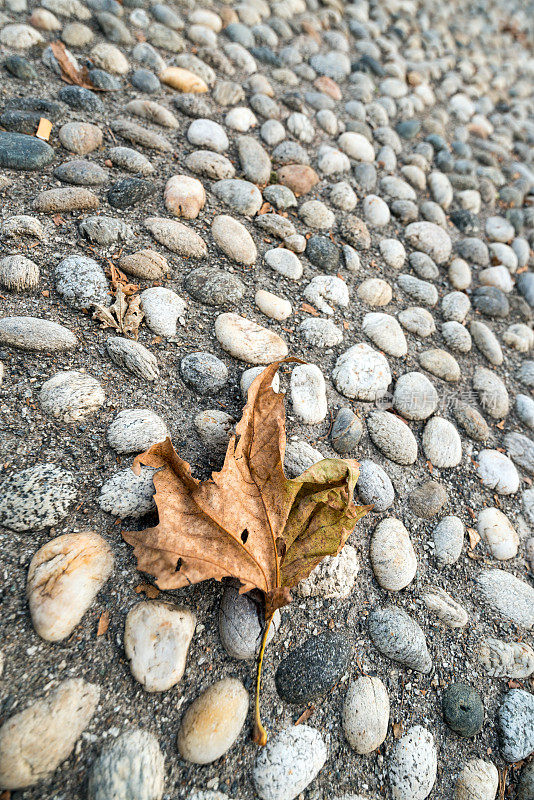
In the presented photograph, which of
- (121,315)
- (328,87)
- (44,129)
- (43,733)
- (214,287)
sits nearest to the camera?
(43,733)

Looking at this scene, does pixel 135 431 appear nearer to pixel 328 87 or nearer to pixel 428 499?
pixel 428 499

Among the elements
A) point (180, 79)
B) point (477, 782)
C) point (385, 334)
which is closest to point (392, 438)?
point (385, 334)

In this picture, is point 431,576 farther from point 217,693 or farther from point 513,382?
point 513,382

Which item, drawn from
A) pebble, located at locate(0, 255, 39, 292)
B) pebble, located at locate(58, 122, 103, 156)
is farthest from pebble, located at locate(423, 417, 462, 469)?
pebble, located at locate(58, 122, 103, 156)

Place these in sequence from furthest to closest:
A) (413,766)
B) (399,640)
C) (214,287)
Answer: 1. (214,287)
2. (399,640)
3. (413,766)

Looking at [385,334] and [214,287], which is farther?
[385,334]

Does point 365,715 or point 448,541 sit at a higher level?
point 448,541

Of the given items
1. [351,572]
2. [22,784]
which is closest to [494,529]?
[351,572]

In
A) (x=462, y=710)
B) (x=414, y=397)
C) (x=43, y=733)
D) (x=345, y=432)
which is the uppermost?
(x=414, y=397)
